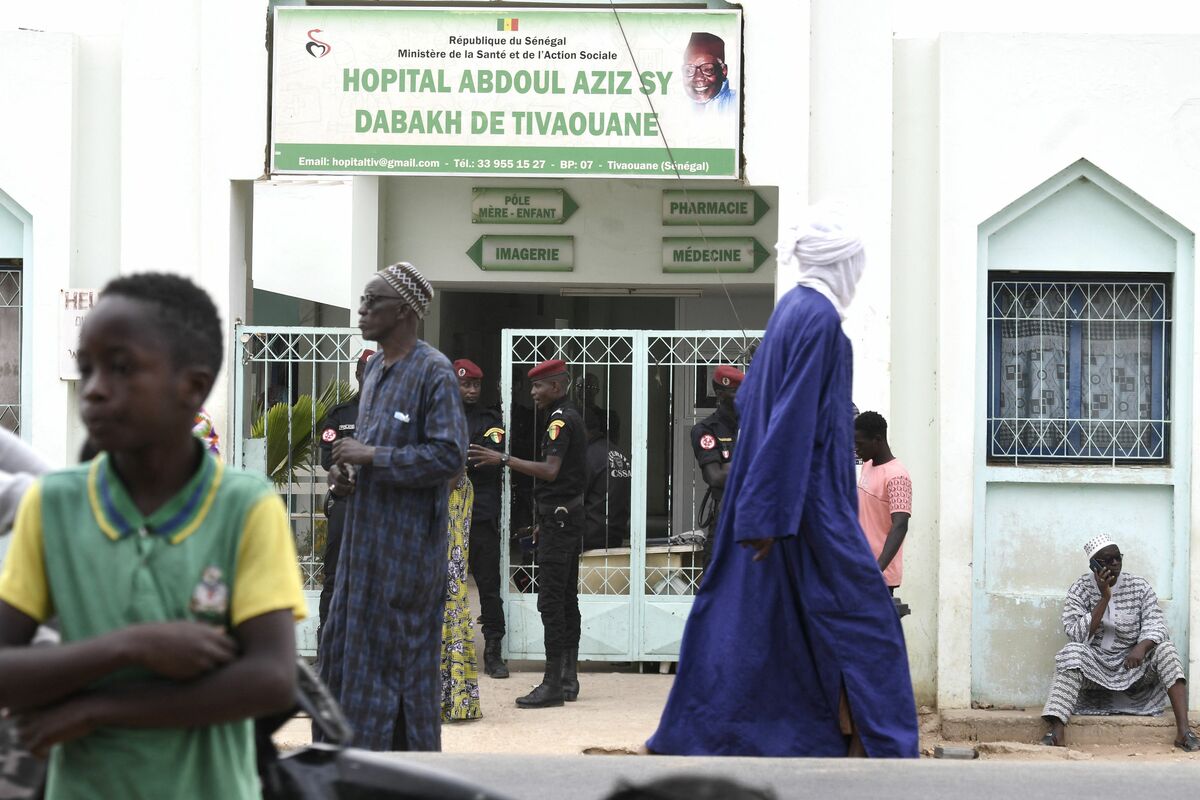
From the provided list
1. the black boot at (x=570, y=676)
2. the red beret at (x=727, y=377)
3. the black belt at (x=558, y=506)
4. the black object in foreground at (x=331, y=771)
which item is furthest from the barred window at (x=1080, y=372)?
the black object in foreground at (x=331, y=771)

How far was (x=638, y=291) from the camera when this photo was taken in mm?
12133

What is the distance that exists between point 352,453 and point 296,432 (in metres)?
4.57

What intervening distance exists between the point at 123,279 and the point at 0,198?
7222 mm

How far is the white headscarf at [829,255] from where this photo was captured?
4.83 m

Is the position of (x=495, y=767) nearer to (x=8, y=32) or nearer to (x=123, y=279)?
(x=123, y=279)

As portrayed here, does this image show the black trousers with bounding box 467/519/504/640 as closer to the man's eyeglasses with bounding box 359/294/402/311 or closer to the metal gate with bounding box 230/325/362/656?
the metal gate with bounding box 230/325/362/656

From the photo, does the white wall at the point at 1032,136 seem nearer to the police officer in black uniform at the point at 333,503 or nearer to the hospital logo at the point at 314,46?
Answer: the police officer in black uniform at the point at 333,503

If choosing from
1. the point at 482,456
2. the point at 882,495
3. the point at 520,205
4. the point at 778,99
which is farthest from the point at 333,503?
the point at 520,205

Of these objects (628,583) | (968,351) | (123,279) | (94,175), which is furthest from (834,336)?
(94,175)

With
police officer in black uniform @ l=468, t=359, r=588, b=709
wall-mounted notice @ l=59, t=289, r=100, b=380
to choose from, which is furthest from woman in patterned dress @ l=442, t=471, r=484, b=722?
wall-mounted notice @ l=59, t=289, r=100, b=380

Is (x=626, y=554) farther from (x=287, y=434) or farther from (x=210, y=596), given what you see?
(x=210, y=596)

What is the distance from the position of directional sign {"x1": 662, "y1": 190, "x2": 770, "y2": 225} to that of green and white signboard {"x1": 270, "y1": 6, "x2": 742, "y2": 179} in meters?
2.65

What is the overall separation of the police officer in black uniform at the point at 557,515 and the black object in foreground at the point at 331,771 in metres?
5.71

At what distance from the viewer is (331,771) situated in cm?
255
